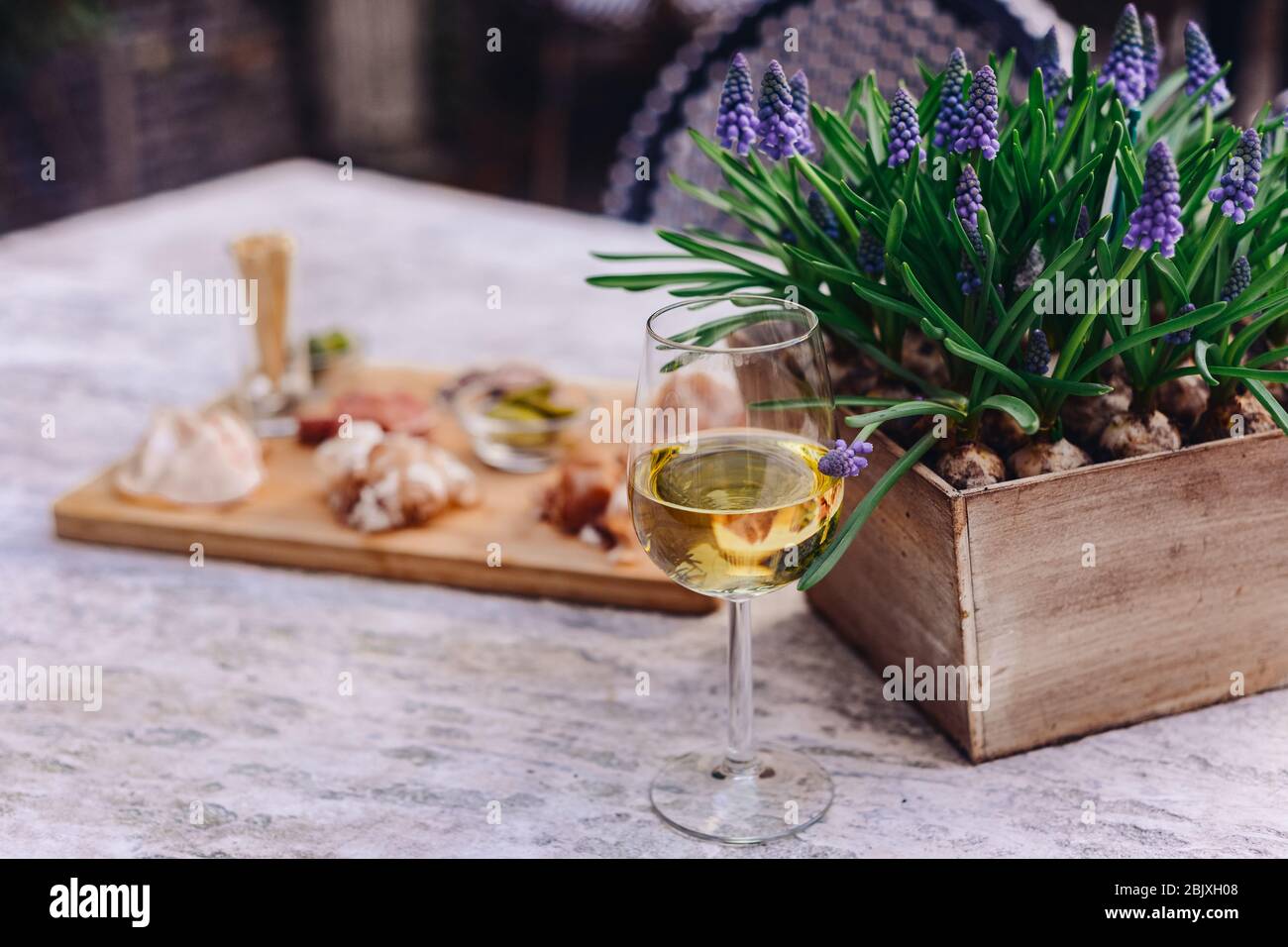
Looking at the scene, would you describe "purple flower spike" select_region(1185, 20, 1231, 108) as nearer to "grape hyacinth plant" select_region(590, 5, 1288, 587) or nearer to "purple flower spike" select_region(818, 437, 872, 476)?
"grape hyacinth plant" select_region(590, 5, 1288, 587)

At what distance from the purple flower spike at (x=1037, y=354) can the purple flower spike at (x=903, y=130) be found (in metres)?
0.12

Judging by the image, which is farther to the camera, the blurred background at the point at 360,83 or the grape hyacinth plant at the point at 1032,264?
the blurred background at the point at 360,83

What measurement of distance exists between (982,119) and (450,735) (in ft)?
1.68

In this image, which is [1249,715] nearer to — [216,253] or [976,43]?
[976,43]

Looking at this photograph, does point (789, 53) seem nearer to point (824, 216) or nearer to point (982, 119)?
point (824, 216)

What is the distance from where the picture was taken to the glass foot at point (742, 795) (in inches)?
31.5

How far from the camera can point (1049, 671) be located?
2.76 ft

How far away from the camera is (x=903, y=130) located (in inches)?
31.7

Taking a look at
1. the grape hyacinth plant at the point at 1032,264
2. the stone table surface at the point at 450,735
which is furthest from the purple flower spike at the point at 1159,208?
the stone table surface at the point at 450,735

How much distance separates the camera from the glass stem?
2.67 feet

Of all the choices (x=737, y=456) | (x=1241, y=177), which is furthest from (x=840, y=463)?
(x=1241, y=177)

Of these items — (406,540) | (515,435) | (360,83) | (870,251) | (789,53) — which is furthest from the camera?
(360,83)

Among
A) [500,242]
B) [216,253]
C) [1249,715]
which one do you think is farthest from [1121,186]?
[216,253]

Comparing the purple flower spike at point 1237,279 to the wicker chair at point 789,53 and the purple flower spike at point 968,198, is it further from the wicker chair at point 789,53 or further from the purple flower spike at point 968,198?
the wicker chair at point 789,53
